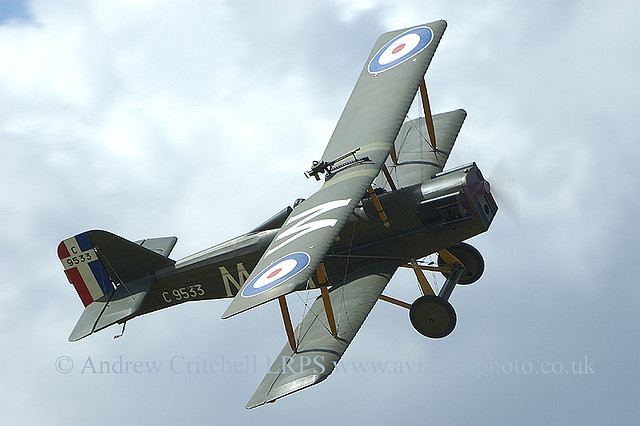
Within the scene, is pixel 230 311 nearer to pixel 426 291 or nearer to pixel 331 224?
pixel 331 224

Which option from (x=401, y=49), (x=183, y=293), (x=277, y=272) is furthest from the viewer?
(x=401, y=49)

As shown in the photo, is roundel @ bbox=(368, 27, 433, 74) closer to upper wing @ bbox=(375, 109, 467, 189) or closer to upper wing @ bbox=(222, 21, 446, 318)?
upper wing @ bbox=(222, 21, 446, 318)

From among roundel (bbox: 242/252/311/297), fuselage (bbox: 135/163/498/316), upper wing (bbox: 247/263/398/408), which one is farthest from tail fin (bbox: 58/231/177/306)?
roundel (bbox: 242/252/311/297)

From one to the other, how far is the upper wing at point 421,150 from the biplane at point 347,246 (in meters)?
0.02

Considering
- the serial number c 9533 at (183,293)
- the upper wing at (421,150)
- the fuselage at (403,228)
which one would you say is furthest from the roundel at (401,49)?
the serial number c 9533 at (183,293)

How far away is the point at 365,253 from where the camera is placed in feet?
57.5

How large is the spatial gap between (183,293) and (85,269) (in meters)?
1.75

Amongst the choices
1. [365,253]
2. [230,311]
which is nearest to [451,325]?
[365,253]

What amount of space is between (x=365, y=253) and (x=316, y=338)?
185cm

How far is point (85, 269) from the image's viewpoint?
62.5ft

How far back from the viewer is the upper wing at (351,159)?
48.3ft

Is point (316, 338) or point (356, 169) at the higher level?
point (356, 169)

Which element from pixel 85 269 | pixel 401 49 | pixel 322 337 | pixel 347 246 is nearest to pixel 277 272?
pixel 322 337

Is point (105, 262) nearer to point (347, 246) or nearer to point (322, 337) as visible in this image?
point (347, 246)
